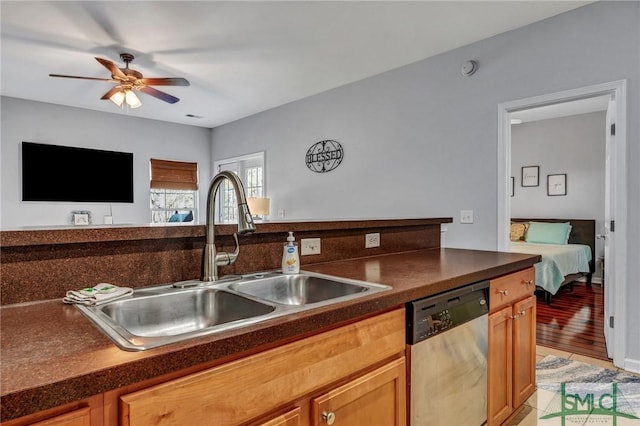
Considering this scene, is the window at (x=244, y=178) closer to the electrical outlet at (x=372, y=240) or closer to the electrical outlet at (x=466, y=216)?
the electrical outlet at (x=466, y=216)

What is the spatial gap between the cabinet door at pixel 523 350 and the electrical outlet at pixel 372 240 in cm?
75

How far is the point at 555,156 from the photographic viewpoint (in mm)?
5867

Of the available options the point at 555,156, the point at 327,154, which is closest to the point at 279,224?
the point at 327,154

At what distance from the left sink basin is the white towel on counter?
0.7 inches

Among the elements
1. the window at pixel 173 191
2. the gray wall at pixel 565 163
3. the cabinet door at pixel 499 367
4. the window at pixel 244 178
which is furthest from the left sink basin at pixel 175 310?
the gray wall at pixel 565 163

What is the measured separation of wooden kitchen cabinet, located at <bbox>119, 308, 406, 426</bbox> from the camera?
734mm

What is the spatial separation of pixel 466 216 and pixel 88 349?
3.21 metres

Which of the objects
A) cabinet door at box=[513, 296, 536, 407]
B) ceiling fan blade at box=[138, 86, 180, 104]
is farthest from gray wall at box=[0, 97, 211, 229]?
cabinet door at box=[513, 296, 536, 407]

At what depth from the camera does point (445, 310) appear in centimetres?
140

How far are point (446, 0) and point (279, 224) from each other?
2159mm

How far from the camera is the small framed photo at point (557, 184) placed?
227 inches

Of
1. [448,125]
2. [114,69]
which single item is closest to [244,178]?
[114,69]

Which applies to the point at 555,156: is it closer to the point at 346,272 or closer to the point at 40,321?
the point at 346,272

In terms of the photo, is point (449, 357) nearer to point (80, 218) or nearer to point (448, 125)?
point (448, 125)
